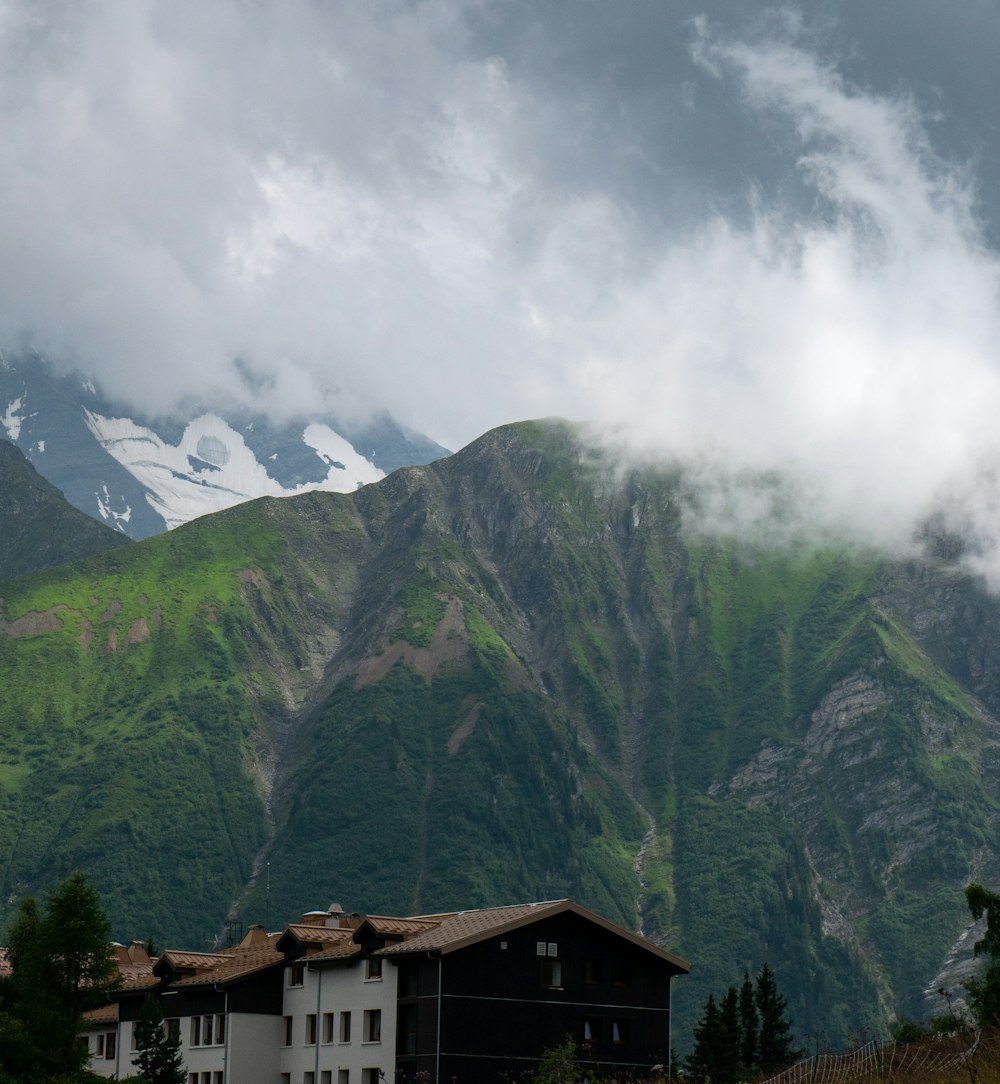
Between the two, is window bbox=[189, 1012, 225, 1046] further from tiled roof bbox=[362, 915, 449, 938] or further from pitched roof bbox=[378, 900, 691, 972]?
pitched roof bbox=[378, 900, 691, 972]

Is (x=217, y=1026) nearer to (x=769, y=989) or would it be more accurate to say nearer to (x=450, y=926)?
(x=450, y=926)

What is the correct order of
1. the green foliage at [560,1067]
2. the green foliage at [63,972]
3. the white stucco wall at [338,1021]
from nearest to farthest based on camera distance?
the green foliage at [560,1067] < the green foliage at [63,972] < the white stucco wall at [338,1021]

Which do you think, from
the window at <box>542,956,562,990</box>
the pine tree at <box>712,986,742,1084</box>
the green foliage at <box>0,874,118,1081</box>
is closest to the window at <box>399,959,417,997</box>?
the window at <box>542,956,562,990</box>

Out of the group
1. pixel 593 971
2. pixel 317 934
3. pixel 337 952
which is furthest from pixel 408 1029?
pixel 317 934

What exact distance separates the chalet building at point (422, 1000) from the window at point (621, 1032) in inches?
2.9

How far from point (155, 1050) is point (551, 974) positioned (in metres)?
22.2

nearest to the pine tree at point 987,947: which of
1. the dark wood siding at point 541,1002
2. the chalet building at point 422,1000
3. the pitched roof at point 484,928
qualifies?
the pitched roof at point 484,928

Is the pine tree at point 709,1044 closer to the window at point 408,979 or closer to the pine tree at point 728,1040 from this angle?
the pine tree at point 728,1040

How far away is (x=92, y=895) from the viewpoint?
90438 millimetres

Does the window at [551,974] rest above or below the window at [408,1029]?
above

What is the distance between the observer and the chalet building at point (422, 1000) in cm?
9500

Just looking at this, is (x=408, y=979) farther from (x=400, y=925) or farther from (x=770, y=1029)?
(x=770, y=1029)

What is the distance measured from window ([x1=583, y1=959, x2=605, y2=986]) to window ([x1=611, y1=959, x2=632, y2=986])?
0.73m

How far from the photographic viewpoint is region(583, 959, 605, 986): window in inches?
3974
